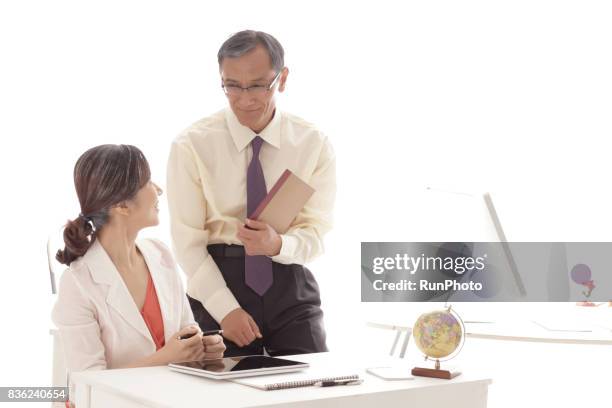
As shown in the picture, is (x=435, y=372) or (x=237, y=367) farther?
(x=435, y=372)

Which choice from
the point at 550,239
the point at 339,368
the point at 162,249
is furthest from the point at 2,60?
the point at 550,239

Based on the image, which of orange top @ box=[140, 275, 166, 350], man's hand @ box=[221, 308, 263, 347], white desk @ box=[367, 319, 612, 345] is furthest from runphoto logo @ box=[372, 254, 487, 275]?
orange top @ box=[140, 275, 166, 350]

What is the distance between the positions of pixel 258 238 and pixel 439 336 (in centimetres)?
66

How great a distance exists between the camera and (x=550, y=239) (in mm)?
5469

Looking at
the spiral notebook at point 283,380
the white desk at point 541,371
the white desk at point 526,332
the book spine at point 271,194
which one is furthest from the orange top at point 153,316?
the white desk at point 541,371

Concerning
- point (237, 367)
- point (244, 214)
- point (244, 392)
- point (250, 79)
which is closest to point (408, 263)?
point (244, 214)

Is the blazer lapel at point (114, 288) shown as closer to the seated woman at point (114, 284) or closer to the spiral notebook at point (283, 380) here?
the seated woman at point (114, 284)

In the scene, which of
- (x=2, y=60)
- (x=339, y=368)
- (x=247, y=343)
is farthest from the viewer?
(x=2, y=60)

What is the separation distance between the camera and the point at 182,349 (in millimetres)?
2559

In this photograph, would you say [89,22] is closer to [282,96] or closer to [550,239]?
[282,96]

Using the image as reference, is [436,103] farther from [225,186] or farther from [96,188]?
[96,188]

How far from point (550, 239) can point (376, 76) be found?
1490mm

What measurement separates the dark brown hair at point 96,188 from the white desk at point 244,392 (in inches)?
16.8

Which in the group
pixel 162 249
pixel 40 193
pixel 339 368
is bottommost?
pixel 339 368
